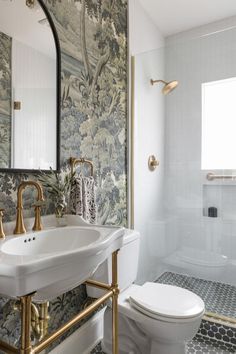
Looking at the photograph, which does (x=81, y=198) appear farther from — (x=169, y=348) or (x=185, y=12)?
(x=185, y=12)

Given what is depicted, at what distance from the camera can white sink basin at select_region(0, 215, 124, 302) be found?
2.10ft

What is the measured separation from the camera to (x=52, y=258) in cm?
69

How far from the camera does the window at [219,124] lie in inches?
85.7

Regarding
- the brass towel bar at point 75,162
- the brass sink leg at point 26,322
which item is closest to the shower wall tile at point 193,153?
the brass towel bar at point 75,162

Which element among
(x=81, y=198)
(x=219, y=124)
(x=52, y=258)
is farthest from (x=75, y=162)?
(x=219, y=124)

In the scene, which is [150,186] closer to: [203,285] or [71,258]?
[203,285]

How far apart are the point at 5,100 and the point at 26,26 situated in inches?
15.9

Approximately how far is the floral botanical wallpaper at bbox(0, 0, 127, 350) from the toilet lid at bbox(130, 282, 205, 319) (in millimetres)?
388

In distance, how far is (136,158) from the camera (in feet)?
6.97

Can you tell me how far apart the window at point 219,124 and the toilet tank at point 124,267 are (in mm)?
1114

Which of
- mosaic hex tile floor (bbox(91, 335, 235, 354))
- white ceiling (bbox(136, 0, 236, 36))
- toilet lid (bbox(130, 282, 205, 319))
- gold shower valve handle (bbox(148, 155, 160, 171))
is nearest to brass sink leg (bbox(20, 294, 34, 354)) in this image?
toilet lid (bbox(130, 282, 205, 319))

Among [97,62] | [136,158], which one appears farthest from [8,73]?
[136,158]

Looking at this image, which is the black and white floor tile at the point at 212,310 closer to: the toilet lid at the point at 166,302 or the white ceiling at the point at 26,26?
the toilet lid at the point at 166,302

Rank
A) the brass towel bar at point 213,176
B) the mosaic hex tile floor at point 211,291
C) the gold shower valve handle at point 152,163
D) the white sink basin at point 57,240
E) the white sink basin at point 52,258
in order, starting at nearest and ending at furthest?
the white sink basin at point 52,258, the white sink basin at point 57,240, the mosaic hex tile floor at point 211,291, the brass towel bar at point 213,176, the gold shower valve handle at point 152,163
